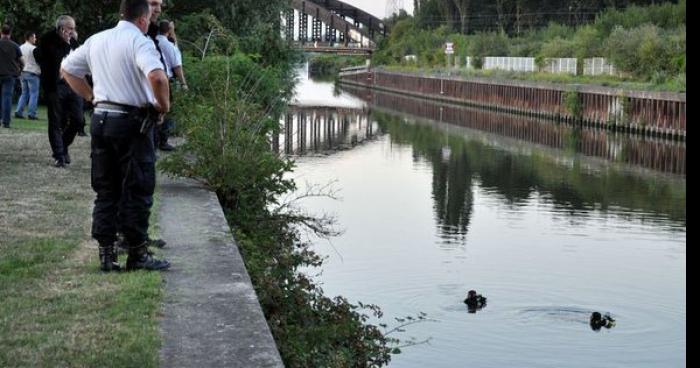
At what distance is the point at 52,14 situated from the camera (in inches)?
1176

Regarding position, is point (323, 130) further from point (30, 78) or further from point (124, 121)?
point (124, 121)

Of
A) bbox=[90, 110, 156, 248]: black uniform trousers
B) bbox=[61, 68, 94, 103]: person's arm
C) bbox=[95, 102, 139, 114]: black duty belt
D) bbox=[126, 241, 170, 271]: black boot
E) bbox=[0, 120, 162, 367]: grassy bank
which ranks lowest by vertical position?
bbox=[0, 120, 162, 367]: grassy bank

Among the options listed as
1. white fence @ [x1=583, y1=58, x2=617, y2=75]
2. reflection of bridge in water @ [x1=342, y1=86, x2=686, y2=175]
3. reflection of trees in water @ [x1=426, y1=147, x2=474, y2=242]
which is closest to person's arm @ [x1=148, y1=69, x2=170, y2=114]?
reflection of trees in water @ [x1=426, y1=147, x2=474, y2=242]

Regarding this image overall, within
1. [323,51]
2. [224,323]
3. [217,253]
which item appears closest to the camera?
[224,323]

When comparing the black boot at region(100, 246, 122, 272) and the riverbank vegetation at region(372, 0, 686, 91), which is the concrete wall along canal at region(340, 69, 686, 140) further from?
the black boot at region(100, 246, 122, 272)

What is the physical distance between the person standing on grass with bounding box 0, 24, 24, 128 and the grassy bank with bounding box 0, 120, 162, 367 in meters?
9.10

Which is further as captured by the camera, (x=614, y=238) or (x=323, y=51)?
(x=323, y=51)

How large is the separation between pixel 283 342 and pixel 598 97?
139 ft

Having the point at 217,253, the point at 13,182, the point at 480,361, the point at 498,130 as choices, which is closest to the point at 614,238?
the point at 480,361

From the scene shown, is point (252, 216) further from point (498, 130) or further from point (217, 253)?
point (498, 130)

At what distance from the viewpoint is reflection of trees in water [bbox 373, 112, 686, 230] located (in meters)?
24.1

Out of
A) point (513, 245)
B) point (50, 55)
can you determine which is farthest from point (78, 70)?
point (513, 245)

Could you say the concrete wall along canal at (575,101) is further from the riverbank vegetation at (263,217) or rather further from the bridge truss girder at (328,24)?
the bridge truss girder at (328,24)

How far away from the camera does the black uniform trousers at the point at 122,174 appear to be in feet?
27.0
